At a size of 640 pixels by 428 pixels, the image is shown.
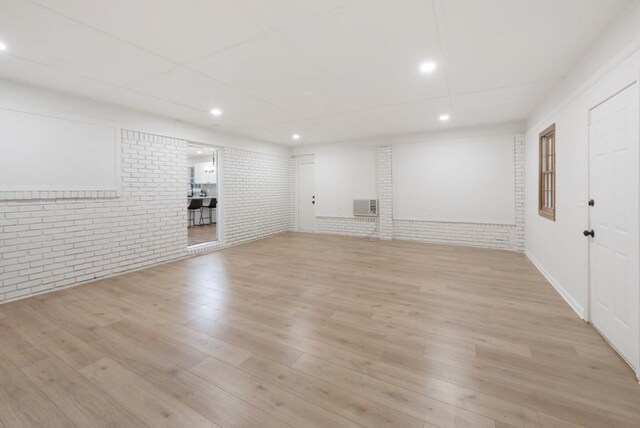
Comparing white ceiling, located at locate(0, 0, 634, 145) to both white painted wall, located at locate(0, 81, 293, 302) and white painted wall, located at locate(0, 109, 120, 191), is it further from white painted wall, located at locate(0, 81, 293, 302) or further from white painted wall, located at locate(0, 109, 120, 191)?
white painted wall, located at locate(0, 109, 120, 191)

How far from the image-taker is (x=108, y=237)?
14.2 ft

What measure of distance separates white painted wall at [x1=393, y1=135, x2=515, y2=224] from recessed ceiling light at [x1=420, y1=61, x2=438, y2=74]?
3589 millimetres

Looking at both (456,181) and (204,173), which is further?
(204,173)

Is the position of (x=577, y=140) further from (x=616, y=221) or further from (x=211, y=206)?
(x=211, y=206)

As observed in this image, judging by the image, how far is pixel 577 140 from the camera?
2938mm

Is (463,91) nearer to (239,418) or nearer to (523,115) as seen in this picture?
(523,115)

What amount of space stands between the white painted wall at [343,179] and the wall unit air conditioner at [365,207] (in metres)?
0.12

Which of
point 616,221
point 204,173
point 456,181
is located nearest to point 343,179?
point 456,181

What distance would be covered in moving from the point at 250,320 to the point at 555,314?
10.0 ft

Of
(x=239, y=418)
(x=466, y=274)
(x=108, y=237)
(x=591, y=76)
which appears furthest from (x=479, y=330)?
(x=108, y=237)

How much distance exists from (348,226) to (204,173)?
7.05m

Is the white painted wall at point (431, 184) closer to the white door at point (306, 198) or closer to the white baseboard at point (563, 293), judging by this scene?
the white door at point (306, 198)

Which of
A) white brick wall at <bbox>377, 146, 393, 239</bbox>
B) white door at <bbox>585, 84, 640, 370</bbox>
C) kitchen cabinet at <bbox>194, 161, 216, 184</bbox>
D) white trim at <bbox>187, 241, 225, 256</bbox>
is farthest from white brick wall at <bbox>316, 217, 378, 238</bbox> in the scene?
kitchen cabinet at <bbox>194, 161, 216, 184</bbox>

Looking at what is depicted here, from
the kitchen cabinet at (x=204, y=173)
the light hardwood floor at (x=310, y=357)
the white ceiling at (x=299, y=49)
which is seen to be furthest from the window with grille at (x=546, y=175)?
the kitchen cabinet at (x=204, y=173)
